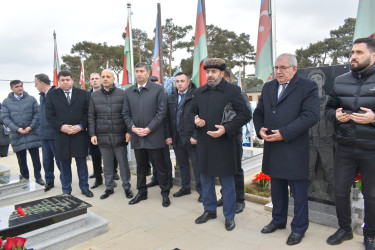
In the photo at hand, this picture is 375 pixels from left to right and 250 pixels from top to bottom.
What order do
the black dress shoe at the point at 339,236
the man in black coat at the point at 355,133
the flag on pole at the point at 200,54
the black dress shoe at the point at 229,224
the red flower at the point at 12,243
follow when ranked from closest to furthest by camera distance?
the red flower at the point at 12,243, the man in black coat at the point at 355,133, the black dress shoe at the point at 339,236, the black dress shoe at the point at 229,224, the flag on pole at the point at 200,54

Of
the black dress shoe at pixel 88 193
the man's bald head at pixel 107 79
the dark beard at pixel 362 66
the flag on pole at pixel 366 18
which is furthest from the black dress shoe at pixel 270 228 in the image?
the man's bald head at pixel 107 79

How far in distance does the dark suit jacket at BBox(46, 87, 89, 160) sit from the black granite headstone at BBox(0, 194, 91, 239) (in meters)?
0.95

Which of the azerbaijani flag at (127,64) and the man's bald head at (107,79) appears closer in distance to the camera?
the man's bald head at (107,79)

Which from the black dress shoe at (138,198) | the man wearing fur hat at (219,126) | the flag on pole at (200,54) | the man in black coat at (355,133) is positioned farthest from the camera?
the flag on pole at (200,54)

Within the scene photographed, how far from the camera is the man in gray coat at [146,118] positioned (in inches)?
152

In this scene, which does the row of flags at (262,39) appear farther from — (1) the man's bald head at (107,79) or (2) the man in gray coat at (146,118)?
(1) the man's bald head at (107,79)

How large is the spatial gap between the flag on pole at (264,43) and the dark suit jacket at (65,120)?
318 cm

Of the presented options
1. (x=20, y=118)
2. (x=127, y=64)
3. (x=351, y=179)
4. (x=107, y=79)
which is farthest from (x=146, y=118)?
(x=127, y=64)

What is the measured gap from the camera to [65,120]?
4164mm

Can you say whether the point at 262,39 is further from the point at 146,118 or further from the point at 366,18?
the point at 146,118

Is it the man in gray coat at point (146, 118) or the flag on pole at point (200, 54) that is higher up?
the flag on pole at point (200, 54)

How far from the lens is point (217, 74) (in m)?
3.00

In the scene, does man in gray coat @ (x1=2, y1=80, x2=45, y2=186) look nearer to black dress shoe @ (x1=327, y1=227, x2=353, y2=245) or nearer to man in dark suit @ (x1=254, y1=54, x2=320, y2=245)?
man in dark suit @ (x1=254, y1=54, x2=320, y2=245)

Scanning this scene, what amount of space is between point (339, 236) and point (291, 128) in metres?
1.24
